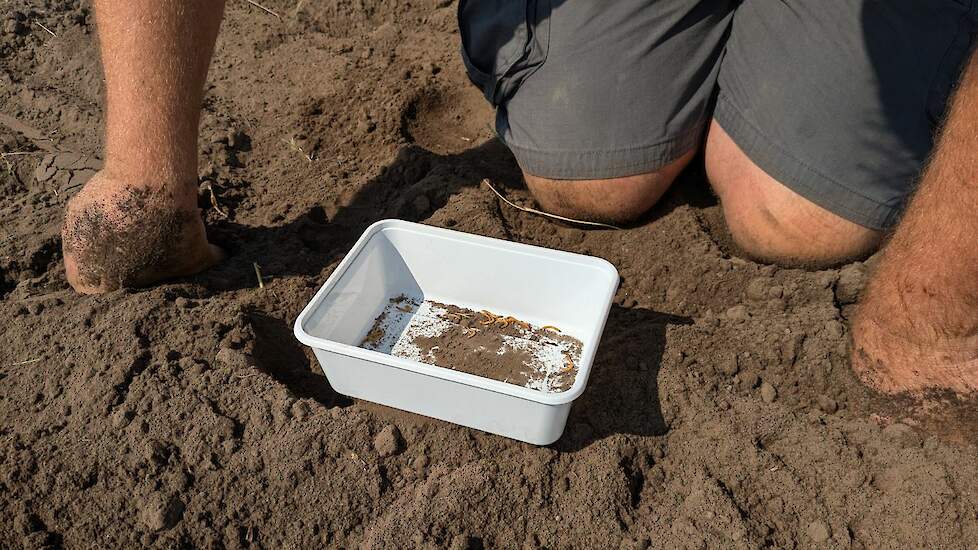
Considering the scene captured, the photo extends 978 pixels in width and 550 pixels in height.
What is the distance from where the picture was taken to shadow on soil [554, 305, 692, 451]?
138cm

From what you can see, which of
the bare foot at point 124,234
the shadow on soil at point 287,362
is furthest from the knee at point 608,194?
the bare foot at point 124,234

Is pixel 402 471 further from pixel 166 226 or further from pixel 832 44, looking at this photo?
pixel 832 44

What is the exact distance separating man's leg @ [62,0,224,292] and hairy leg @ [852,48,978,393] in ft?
4.76

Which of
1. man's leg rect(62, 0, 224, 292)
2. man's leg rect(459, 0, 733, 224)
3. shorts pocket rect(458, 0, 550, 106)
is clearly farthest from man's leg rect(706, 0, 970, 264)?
man's leg rect(62, 0, 224, 292)

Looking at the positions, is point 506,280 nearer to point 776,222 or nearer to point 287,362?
point 287,362

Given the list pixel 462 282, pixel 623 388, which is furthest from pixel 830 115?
pixel 462 282

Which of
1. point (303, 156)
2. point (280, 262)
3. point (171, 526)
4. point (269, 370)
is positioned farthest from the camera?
point (303, 156)

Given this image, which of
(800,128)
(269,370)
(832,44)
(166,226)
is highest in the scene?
(832,44)


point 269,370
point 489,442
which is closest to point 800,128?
point 489,442

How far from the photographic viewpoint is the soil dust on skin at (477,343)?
1.48 metres

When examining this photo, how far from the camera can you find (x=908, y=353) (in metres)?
1.36

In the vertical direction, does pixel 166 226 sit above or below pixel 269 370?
above

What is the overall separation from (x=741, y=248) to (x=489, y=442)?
34.0 inches

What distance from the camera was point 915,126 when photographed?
63.4 inches
